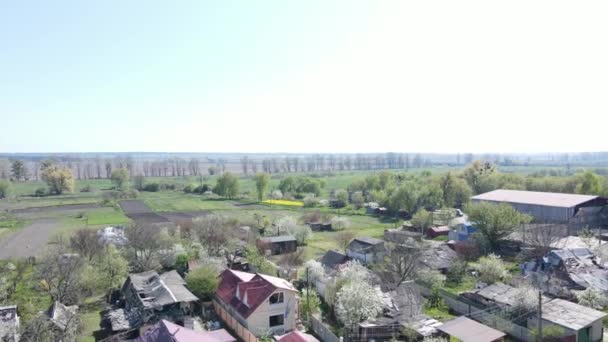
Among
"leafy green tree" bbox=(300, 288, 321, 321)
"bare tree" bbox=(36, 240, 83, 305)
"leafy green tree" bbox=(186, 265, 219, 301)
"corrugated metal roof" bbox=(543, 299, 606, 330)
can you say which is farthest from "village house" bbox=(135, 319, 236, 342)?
"corrugated metal roof" bbox=(543, 299, 606, 330)

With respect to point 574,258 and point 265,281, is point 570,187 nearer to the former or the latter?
point 574,258

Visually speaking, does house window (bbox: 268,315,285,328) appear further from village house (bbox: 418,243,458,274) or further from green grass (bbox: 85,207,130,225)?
green grass (bbox: 85,207,130,225)

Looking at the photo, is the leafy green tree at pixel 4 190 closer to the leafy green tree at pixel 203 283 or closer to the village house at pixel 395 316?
the leafy green tree at pixel 203 283

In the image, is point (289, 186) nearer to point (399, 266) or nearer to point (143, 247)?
point (143, 247)

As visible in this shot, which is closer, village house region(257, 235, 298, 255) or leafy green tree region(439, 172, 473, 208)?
village house region(257, 235, 298, 255)

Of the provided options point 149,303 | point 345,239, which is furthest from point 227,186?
point 149,303

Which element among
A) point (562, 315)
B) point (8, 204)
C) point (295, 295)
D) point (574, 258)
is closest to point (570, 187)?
point (574, 258)
